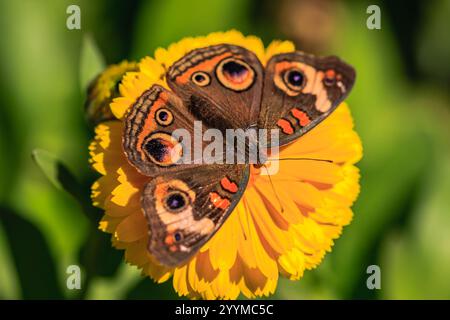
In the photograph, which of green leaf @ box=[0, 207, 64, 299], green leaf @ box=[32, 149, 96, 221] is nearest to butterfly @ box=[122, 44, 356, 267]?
green leaf @ box=[32, 149, 96, 221]

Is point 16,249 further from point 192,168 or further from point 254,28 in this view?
point 254,28

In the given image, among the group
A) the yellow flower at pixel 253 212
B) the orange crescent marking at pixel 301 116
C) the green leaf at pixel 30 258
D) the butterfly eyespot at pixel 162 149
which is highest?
the orange crescent marking at pixel 301 116

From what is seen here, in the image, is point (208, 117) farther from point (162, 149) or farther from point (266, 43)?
point (266, 43)

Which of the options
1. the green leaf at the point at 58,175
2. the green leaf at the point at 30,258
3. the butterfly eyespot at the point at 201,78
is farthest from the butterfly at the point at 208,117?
the green leaf at the point at 30,258

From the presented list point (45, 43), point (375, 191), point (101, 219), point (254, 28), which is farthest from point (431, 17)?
point (101, 219)

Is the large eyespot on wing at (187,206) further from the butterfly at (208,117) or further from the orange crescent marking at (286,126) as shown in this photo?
the orange crescent marking at (286,126)

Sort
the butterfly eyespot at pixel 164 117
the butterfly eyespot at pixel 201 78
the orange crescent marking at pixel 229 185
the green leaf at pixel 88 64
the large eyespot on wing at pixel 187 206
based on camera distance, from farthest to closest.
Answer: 1. the green leaf at pixel 88 64
2. the butterfly eyespot at pixel 201 78
3. the butterfly eyespot at pixel 164 117
4. the orange crescent marking at pixel 229 185
5. the large eyespot on wing at pixel 187 206
